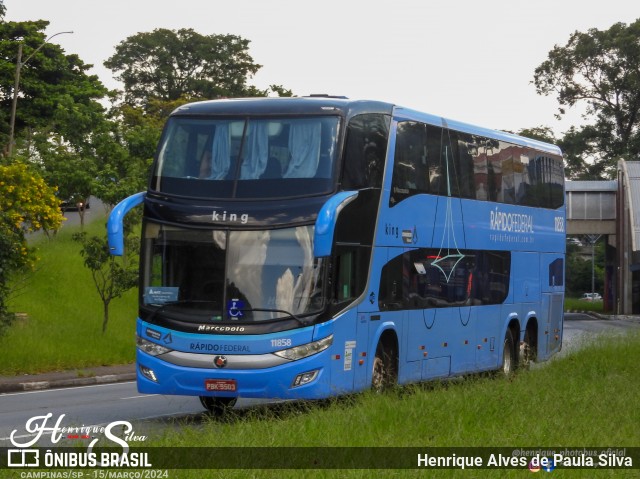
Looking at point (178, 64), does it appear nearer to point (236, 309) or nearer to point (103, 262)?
point (103, 262)

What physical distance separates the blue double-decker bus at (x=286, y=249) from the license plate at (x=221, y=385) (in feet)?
0.05

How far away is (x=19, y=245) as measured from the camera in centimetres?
2423

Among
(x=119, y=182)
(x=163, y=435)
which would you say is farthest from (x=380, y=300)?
(x=119, y=182)

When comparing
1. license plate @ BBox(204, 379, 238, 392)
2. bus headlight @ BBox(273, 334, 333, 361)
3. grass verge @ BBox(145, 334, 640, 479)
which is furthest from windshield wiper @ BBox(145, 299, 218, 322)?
grass verge @ BBox(145, 334, 640, 479)

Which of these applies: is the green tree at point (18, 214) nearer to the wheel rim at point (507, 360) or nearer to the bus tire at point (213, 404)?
the bus tire at point (213, 404)

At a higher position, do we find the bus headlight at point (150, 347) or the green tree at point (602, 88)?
the green tree at point (602, 88)

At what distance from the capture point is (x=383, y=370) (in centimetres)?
1750

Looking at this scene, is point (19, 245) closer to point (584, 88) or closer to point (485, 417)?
point (485, 417)

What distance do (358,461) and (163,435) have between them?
2.12m

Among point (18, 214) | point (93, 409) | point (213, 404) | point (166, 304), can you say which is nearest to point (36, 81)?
point (18, 214)

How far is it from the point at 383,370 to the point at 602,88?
76.2m

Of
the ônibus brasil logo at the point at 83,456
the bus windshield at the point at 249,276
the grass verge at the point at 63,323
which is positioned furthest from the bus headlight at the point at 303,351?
the grass verge at the point at 63,323

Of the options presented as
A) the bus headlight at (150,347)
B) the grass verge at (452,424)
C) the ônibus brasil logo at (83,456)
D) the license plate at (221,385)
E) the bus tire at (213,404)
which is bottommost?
the bus tire at (213,404)

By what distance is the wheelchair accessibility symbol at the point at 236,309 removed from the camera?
15.3 metres
